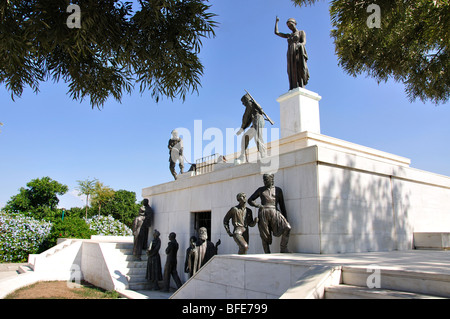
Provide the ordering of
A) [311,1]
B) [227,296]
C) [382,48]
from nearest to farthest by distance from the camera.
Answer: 1. [227,296]
2. [311,1]
3. [382,48]

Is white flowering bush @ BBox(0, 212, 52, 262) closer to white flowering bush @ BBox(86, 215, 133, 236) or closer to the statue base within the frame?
white flowering bush @ BBox(86, 215, 133, 236)

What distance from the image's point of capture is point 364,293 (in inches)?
143

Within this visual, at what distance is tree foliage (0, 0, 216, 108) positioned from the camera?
432cm

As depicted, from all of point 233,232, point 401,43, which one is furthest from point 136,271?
point 401,43

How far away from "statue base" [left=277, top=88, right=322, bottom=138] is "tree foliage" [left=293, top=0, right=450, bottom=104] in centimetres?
228

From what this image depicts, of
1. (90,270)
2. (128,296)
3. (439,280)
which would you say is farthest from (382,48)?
(90,270)

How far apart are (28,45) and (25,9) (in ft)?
1.57

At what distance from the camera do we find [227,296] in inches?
229

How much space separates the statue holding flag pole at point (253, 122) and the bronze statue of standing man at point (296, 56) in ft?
11.6

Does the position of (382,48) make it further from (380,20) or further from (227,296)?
(227,296)

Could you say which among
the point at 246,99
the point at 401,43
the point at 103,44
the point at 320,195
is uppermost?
the point at 401,43

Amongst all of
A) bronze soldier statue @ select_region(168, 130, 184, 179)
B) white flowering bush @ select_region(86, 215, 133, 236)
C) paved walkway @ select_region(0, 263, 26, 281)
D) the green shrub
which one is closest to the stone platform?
bronze soldier statue @ select_region(168, 130, 184, 179)

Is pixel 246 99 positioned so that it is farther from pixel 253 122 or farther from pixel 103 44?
pixel 103 44

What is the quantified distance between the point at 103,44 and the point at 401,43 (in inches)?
322
